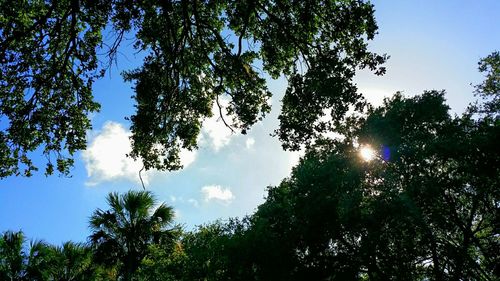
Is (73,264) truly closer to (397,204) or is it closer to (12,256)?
(12,256)

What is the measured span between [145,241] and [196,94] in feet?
31.4

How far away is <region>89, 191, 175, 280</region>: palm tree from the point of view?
17.7 metres

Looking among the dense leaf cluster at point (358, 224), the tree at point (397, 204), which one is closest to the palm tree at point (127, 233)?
the dense leaf cluster at point (358, 224)

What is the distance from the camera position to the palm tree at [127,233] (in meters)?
17.7

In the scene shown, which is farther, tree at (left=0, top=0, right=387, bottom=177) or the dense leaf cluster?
the dense leaf cluster

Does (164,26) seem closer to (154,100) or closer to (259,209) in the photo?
(154,100)

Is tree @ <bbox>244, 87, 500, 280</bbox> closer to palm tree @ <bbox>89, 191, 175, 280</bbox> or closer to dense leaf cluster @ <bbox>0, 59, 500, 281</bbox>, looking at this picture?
dense leaf cluster @ <bbox>0, 59, 500, 281</bbox>

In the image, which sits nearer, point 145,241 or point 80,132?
point 80,132

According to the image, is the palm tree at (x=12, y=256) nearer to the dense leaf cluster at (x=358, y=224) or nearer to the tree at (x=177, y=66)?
the dense leaf cluster at (x=358, y=224)

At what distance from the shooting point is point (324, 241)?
1944 centimetres

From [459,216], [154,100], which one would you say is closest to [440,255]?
[459,216]

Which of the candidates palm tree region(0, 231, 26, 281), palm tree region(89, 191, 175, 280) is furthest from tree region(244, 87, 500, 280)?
palm tree region(0, 231, 26, 281)

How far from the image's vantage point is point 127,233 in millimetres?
17922

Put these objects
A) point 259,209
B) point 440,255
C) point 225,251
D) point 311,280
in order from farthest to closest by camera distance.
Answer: point 259,209 < point 225,251 < point 311,280 < point 440,255
